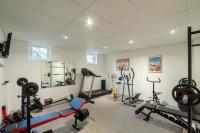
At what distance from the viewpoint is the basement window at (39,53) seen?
13.8 feet

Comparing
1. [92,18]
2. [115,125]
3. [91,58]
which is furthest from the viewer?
[91,58]

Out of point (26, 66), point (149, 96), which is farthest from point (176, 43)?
point (26, 66)

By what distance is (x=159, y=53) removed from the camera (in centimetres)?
466

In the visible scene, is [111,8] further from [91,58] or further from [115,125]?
[91,58]

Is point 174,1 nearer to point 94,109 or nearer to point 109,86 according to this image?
point 94,109

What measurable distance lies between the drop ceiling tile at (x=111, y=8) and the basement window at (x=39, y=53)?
143 inches

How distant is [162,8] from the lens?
1793 mm

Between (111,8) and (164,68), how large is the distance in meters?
4.01

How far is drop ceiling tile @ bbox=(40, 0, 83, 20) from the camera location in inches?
64.6

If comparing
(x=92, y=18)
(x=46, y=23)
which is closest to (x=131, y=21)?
(x=92, y=18)

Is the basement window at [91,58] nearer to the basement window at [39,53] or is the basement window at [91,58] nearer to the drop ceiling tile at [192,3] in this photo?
the basement window at [39,53]

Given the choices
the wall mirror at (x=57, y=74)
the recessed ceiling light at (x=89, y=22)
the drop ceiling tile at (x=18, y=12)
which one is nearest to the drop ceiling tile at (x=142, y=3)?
the recessed ceiling light at (x=89, y=22)

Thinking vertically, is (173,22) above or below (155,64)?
above

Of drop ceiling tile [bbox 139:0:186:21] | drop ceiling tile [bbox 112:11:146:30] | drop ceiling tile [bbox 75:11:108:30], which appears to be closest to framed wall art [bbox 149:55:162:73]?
drop ceiling tile [bbox 112:11:146:30]
